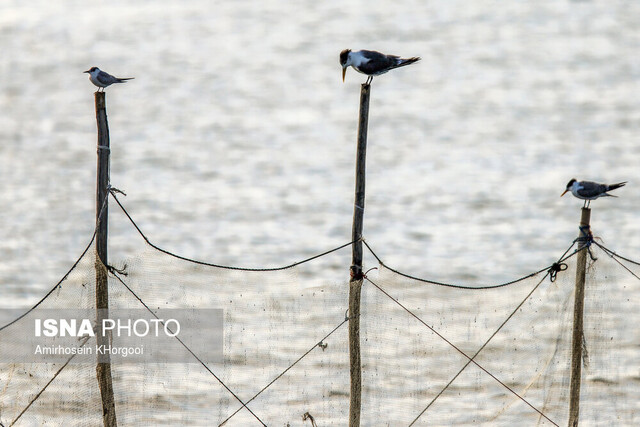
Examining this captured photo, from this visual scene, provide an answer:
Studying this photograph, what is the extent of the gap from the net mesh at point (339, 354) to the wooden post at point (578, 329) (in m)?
0.15

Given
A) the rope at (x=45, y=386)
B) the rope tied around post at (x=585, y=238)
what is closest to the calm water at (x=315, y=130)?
the rope at (x=45, y=386)

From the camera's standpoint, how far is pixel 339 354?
1455 cm

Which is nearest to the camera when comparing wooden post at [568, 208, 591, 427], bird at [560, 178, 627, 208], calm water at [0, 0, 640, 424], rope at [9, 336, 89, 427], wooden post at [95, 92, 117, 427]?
rope at [9, 336, 89, 427]

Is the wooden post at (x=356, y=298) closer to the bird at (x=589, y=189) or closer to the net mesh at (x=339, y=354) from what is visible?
the net mesh at (x=339, y=354)

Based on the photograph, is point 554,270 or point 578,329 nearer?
point 578,329

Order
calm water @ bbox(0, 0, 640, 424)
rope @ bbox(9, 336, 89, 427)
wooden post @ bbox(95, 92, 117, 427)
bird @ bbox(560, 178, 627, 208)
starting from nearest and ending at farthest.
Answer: rope @ bbox(9, 336, 89, 427) → wooden post @ bbox(95, 92, 117, 427) → bird @ bbox(560, 178, 627, 208) → calm water @ bbox(0, 0, 640, 424)

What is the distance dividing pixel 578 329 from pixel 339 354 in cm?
286

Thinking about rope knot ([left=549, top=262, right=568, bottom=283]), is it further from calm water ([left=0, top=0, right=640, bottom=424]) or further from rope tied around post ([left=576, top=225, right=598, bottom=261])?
calm water ([left=0, top=0, right=640, bottom=424])

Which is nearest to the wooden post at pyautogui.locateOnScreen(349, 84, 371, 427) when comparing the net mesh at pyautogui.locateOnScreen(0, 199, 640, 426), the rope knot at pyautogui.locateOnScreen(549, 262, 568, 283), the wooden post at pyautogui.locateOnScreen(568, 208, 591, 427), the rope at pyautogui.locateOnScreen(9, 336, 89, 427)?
the net mesh at pyautogui.locateOnScreen(0, 199, 640, 426)

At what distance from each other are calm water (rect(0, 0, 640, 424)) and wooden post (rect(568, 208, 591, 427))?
11418 millimetres

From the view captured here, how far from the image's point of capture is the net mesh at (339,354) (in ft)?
46.8

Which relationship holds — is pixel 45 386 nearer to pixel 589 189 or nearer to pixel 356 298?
pixel 356 298

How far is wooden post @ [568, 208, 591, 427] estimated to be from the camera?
14133 millimetres

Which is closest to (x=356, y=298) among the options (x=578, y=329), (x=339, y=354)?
(x=339, y=354)
